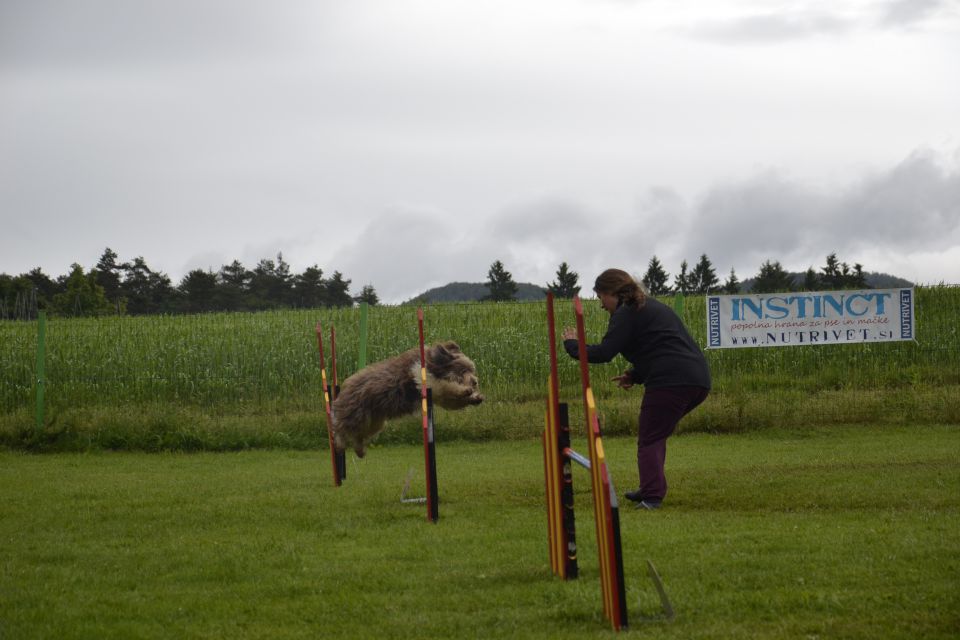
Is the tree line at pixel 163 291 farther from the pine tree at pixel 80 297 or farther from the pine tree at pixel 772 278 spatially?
the pine tree at pixel 772 278

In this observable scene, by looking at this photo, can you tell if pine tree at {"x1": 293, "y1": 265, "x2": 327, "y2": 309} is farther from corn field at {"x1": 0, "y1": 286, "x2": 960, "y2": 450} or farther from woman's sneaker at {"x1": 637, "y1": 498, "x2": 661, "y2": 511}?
woman's sneaker at {"x1": 637, "y1": 498, "x2": 661, "y2": 511}

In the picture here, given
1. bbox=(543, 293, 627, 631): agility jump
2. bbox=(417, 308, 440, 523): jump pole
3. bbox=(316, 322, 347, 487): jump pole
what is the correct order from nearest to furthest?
bbox=(543, 293, 627, 631): agility jump → bbox=(417, 308, 440, 523): jump pole → bbox=(316, 322, 347, 487): jump pole

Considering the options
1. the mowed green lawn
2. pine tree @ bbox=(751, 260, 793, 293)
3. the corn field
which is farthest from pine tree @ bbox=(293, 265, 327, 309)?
the mowed green lawn

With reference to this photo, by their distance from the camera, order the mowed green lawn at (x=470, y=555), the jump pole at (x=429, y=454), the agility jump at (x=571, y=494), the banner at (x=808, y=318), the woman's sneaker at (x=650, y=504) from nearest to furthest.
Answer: the agility jump at (x=571, y=494) < the mowed green lawn at (x=470, y=555) < the jump pole at (x=429, y=454) < the woman's sneaker at (x=650, y=504) < the banner at (x=808, y=318)

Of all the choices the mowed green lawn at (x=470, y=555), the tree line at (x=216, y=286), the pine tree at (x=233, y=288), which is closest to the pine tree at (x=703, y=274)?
the tree line at (x=216, y=286)

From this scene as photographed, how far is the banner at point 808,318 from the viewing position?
17.4m

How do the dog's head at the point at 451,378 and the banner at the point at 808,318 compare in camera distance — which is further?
the banner at the point at 808,318

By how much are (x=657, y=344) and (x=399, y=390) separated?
93.8 inches

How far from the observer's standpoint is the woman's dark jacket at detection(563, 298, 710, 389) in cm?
884

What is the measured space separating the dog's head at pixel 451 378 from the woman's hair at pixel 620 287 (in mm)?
1513

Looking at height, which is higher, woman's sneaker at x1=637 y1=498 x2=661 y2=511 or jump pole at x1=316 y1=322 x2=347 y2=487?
jump pole at x1=316 y1=322 x2=347 y2=487

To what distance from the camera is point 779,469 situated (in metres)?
11.6

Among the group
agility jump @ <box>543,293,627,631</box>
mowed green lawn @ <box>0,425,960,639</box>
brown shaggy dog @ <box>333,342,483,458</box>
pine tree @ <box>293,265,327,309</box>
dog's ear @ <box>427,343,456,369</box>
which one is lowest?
mowed green lawn @ <box>0,425,960,639</box>

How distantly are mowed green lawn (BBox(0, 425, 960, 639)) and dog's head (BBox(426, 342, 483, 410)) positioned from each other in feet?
3.19
